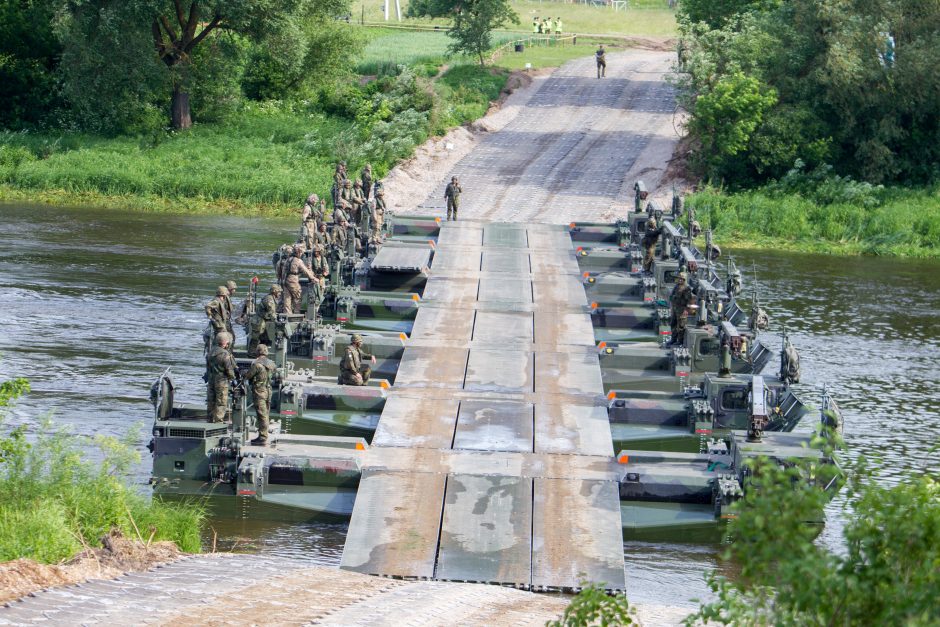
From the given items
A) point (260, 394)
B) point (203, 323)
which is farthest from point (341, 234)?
point (260, 394)

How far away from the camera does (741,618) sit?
935 centimetres

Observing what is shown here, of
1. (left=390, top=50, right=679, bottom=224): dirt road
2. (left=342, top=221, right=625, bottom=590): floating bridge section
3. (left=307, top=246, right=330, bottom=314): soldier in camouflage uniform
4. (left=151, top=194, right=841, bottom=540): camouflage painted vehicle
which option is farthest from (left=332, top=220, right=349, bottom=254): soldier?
(left=390, top=50, right=679, bottom=224): dirt road

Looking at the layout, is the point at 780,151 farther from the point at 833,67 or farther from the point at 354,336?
the point at 354,336

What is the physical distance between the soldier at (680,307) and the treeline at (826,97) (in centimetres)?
2048

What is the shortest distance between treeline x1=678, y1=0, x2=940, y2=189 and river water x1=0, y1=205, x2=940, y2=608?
590 centimetres

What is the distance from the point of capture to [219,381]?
20953 millimetres

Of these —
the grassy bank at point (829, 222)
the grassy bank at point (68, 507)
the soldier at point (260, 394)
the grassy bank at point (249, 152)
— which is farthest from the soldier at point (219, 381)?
the grassy bank at point (249, 152)

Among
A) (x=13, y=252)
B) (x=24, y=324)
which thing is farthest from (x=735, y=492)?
(x=13, y=252)

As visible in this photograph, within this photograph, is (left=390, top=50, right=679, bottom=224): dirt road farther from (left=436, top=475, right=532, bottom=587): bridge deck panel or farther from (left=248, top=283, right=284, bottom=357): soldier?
(left=436, top=475, right=532, bottom=587): bridge deck panel

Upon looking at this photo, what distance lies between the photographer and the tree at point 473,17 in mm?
58875

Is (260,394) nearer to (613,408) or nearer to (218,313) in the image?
(218,313)

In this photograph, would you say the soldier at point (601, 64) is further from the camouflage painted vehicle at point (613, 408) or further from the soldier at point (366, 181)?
the camouflage painted vehicle at point (613, 408)

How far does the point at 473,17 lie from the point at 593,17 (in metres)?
23.3

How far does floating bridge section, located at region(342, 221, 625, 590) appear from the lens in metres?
17.4
